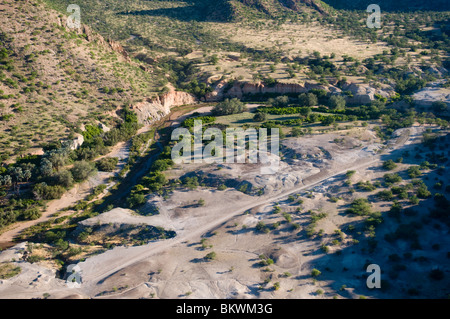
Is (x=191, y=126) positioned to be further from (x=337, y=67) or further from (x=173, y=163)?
(x=337, y=67)

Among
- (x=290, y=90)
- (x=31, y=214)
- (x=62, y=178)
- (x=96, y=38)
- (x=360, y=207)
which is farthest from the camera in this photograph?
(x=290, y=90)

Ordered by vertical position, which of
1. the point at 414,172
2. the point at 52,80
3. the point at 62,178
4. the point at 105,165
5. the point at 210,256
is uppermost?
the point at 52,80

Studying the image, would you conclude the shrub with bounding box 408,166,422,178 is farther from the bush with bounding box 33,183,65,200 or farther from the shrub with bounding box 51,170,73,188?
the bush with bounding box 33,183,65,200

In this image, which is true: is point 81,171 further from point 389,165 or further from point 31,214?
point 389,165

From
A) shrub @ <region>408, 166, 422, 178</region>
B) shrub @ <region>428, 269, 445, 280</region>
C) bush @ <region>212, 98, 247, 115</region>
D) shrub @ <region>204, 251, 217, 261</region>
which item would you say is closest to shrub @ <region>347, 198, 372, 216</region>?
shrub @ <region>428, 269, 445, 280</region>

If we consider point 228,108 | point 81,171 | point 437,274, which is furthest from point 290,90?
point 437,274

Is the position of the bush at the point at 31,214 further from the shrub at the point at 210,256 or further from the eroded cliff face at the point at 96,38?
the eroded cliff face at the point at 96,38

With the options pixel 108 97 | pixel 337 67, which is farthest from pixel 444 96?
pixel 108 97
